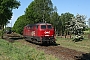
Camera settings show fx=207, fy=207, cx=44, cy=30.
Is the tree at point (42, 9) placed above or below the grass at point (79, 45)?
above

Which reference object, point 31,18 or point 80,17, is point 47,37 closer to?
point 80,17

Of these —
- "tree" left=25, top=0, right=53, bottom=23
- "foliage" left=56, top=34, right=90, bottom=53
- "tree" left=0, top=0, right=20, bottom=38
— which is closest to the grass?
"foliage" left=56, top=34, right=90, bottom=53

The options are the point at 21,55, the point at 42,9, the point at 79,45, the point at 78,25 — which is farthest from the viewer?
the point at 42,9

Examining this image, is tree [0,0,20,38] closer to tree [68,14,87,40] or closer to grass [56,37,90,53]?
tree [68,14,87,40]

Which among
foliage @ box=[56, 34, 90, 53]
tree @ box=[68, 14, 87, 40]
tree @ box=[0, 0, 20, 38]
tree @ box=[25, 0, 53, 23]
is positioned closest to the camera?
foliage @ box=[56, 34, 90, 53]

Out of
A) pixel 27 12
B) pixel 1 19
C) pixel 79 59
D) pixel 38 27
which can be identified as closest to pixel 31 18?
pixel 27 12

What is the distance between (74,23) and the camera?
35000 millimetres

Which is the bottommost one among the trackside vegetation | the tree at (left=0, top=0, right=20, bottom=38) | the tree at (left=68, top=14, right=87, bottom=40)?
the trackside vegetation

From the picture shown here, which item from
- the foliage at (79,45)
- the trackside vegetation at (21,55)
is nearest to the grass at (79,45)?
the foliage at (79,45)

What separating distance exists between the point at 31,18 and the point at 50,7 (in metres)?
7.56

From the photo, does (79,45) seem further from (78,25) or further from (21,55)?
(21,55)

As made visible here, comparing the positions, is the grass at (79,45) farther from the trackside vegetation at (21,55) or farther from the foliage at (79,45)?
the trackside vegetation at (21,55)

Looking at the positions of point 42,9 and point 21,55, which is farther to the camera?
point 42,9

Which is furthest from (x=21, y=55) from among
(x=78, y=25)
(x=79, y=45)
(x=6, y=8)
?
(x=6, y=8)
